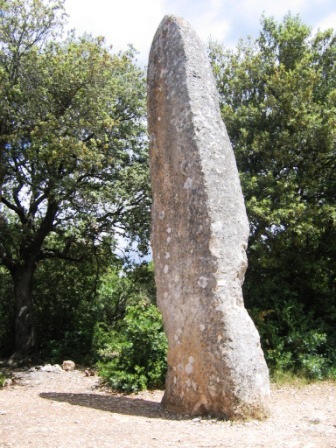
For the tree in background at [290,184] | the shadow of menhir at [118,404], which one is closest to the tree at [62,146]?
the tree in background at [290,184]

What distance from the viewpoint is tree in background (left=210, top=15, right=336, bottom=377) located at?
10.2m

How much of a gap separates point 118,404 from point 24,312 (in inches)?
238

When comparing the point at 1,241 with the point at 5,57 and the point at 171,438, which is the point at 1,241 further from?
the point at 171,438

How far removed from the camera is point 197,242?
5848mm

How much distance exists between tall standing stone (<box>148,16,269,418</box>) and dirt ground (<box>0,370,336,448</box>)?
0.36 meters

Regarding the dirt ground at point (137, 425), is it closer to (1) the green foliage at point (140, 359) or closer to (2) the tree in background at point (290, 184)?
(1) the green foliage at point (140, 359)

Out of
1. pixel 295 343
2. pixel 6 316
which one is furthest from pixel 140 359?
pixel 6 316

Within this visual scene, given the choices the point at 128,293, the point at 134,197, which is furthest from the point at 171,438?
the point at 128,293

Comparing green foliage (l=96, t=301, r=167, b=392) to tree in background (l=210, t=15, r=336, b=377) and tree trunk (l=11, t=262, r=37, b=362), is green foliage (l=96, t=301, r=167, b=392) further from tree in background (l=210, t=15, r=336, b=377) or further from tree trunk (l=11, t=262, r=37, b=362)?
tree trunk (l=11, t=262, r=37, b=362)

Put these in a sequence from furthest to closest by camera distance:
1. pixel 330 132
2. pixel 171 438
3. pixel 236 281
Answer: pixel 330 132 → pixel 236 281 → pixel 171 438

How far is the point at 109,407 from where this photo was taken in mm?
6375

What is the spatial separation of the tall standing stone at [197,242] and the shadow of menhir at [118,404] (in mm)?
217

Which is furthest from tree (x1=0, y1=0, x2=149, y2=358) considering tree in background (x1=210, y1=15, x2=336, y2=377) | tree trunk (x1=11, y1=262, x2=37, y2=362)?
tree in background (x1=210, y1=15, x2=336, y2=377)

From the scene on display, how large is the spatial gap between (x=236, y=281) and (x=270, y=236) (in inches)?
207
